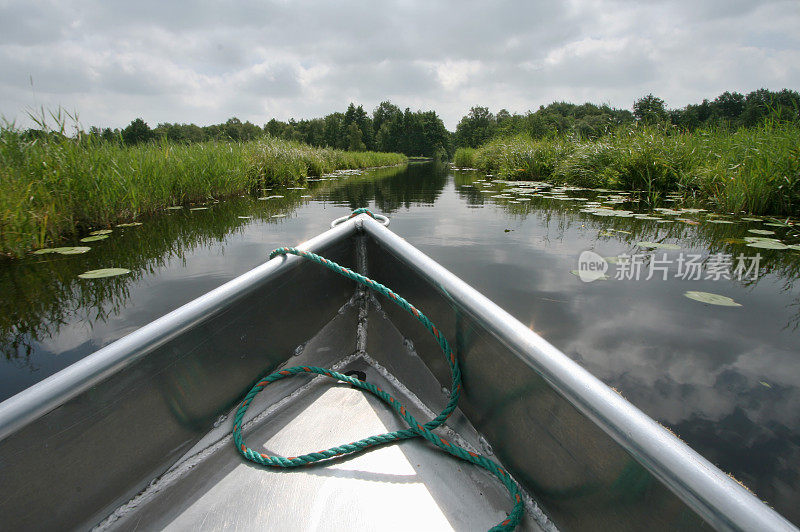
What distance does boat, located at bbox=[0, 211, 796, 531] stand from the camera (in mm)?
525

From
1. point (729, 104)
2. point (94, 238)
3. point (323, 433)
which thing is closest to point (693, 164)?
point (323, 433)

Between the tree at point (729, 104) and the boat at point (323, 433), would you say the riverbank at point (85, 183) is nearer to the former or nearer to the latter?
the boat at point (323, 433)

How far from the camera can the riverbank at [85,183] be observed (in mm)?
2451

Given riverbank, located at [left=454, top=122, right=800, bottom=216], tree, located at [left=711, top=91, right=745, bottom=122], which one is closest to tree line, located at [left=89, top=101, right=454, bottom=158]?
tree, located at [left=711, top=91, right=745, bottom=122]

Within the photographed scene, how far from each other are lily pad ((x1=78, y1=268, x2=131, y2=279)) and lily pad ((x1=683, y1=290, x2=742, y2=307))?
10.6 ft

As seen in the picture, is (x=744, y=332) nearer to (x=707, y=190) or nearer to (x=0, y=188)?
(x=707, y=190)

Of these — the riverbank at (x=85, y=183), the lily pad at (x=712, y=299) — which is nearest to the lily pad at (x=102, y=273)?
the riverbank at (x=85, y=183)

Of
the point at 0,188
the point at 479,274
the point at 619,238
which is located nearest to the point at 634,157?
the point at 619,238

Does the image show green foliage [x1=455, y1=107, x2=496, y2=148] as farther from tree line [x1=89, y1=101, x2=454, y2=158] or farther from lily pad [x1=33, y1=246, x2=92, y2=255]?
lily pad [x1=33, y1=246, x2=92, y2=255]

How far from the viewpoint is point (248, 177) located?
624 centimetres

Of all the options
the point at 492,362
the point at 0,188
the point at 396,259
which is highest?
the point at 0,188

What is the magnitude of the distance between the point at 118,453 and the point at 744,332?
218 centimetres

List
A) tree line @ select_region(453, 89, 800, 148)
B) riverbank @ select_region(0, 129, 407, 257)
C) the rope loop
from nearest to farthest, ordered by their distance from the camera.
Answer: the rope loop < riverbank @ select_region(0, 129, 407, 257) < tree line @ select_region(453, 89, 800, 148)

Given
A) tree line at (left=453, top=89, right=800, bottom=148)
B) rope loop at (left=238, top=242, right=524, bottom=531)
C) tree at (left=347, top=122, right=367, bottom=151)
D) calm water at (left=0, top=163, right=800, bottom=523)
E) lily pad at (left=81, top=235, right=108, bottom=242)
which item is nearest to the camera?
rope loop at (left=238, top=242, right=524, bottom=531)
